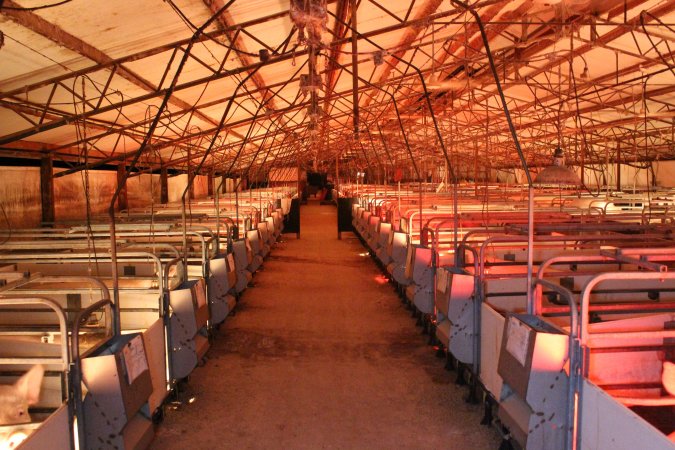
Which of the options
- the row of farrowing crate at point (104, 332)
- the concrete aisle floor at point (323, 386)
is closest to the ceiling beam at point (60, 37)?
the row of farrowing crate at point (104, 332)

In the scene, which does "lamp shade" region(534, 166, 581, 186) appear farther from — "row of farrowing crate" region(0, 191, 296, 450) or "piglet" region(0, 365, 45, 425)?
"piglet" region(0, 365, 45, 425)

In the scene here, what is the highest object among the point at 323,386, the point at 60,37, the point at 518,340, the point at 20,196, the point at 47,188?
the point at 60,37

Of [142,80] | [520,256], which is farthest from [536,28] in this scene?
[142,80]

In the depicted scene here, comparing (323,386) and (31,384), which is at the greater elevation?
(31,384)

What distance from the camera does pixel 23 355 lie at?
14.2ft

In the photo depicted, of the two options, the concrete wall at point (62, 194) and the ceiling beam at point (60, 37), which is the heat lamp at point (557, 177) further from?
the ceiling beam at point (60, 37)

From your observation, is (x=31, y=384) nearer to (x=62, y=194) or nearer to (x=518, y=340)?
(x=518, y=340)

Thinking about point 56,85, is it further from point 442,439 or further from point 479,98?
point 479,98

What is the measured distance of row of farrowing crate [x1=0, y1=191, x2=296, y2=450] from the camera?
3133mm

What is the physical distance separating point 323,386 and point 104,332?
2138 millimetres

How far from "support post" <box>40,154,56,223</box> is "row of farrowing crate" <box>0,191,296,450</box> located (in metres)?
2.15

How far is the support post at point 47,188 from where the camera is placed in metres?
10.4

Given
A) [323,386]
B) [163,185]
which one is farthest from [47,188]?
[323,386]

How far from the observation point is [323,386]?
215 inches
